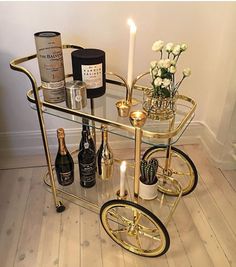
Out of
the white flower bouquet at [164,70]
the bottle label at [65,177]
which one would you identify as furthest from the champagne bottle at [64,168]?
the white flower bouquet at [164,70]

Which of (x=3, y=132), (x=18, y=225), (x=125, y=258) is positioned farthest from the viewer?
(x=3, y=132)

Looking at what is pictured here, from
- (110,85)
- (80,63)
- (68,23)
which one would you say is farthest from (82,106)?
(68,23)

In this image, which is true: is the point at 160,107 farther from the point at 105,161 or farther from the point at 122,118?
the point at 105,161

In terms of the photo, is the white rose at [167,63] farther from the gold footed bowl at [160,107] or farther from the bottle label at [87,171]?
the bottle label at [87,171]

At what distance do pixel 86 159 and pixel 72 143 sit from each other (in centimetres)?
34

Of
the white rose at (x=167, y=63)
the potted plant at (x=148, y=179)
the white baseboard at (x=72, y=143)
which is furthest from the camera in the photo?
the white baseboard at (x=72, y=143)

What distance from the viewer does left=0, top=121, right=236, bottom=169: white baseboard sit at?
1.42 meters

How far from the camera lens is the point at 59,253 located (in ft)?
3.30

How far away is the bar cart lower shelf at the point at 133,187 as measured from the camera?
845mm

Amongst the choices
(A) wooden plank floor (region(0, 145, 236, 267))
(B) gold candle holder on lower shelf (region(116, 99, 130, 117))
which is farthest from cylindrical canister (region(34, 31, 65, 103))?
(A) wooden plank floor (region(0, 145, 236, 267))

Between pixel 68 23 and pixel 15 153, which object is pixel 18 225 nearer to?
pixel 15 153

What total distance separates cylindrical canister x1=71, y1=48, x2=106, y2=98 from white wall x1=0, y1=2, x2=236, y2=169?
0.34 meters

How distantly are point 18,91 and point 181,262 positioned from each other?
3.47 feet

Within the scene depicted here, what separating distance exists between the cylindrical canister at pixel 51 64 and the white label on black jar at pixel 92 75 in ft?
0.26
